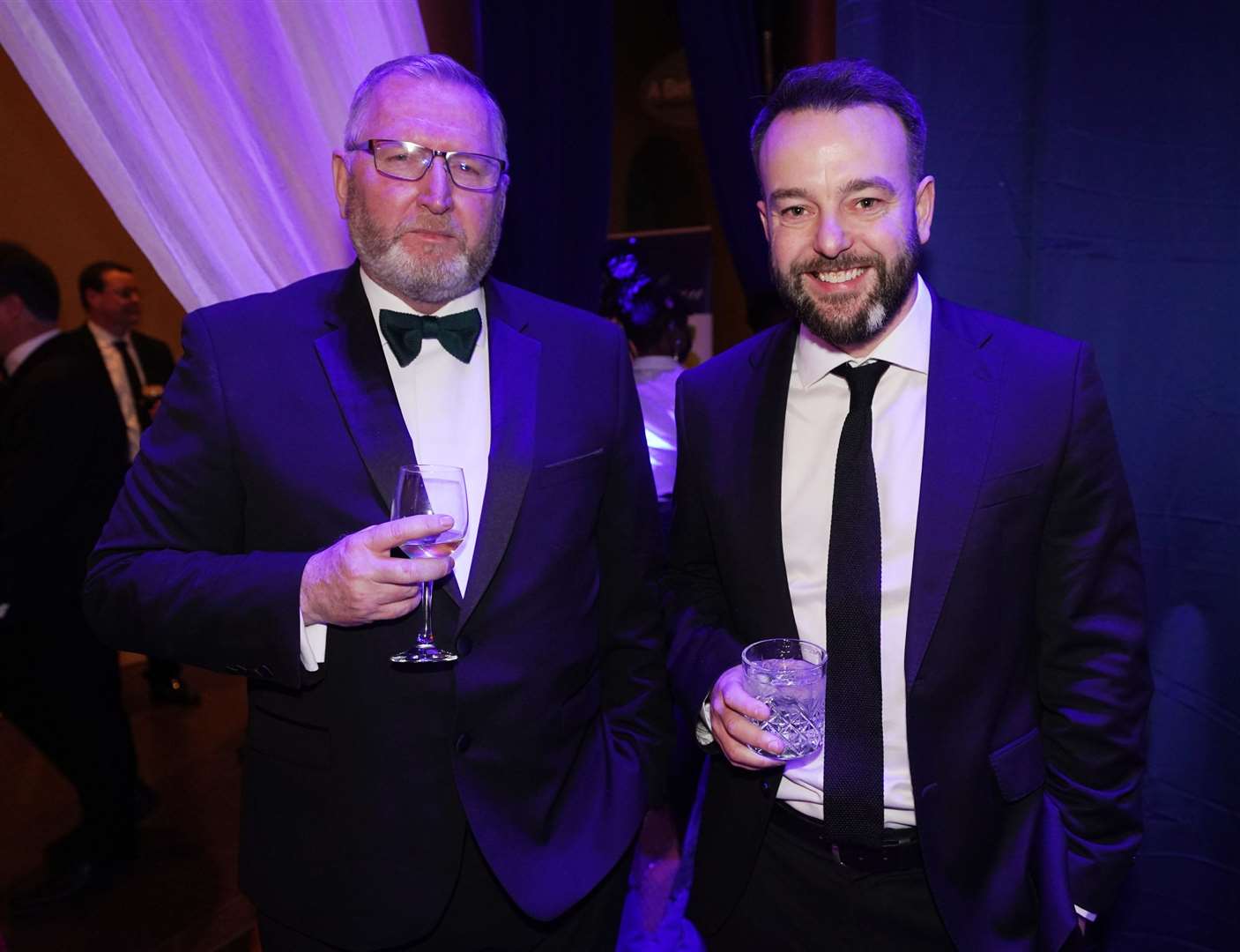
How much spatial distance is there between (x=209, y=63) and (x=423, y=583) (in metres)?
1.34

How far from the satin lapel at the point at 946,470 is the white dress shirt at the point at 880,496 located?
0.12ft

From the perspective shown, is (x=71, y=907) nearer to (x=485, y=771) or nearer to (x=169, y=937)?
(x=169, y=937)

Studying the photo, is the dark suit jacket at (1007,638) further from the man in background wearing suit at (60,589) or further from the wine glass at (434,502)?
the man in background wearing suit at (60,589)

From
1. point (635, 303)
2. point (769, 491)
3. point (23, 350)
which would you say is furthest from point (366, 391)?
point (23, 350)

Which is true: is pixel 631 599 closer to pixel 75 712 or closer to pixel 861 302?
pixel 861 302

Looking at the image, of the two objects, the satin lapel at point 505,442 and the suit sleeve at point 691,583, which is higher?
the satin lapel at point 505,442

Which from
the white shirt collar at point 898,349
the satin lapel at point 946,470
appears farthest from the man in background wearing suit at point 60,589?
the satin lapel at point 946,470

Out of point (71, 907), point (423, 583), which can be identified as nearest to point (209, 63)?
point (423, 583)

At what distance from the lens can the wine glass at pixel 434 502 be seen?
125 cm

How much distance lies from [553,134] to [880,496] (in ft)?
5.39

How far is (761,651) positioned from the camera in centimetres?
134

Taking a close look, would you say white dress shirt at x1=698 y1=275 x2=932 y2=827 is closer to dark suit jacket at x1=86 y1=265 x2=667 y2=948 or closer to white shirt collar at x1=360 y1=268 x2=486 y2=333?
dark suit jacket at x1=86 y1=265 x2=667 y2=948

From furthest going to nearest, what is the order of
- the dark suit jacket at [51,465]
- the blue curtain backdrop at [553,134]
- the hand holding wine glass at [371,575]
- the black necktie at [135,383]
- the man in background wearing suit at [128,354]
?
the black necktie at [135,383] → the man in background wearing suit at [128,354] → the dark suit jacket at [51,465] → the blue curtain backdrop at [553,134] → the hand holding wine glass at [371,575]

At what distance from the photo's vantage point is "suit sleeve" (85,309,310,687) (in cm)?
131
